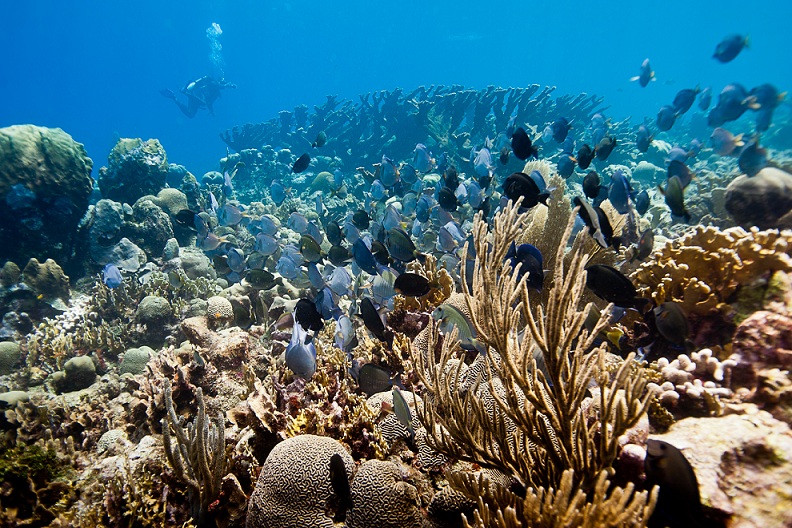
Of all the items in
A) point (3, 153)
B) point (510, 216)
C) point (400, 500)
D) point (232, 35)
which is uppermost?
point (232, 35)

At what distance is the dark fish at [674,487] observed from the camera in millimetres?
1857

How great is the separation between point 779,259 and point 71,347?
37.0ft

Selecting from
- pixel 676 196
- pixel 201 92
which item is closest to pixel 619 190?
pixel 676 196

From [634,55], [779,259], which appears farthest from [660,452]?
[634,55]

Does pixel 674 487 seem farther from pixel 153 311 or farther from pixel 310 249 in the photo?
pixel 153 311

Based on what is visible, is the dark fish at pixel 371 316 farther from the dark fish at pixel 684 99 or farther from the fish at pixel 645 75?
the fish at pixel 645 75

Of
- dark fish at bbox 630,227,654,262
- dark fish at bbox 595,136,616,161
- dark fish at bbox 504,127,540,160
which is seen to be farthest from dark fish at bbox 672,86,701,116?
dark fish at bbox 630,227,654,262

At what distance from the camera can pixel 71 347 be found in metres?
8.16

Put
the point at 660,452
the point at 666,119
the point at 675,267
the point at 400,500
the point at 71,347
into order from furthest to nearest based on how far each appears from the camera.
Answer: the point at 666,119, the point at 71,347, the point at 675,267, the point at 400,500, the point at 660,452

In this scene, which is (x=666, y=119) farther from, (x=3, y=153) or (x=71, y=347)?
(x=3, y=153)

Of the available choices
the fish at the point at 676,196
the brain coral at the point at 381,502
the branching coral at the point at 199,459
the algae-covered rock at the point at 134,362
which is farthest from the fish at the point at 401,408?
the algae-covered rock at the point at 134,362

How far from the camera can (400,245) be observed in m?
4.96

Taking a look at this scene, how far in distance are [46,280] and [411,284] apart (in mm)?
10394

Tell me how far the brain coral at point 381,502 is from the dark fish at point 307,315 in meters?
1.71
